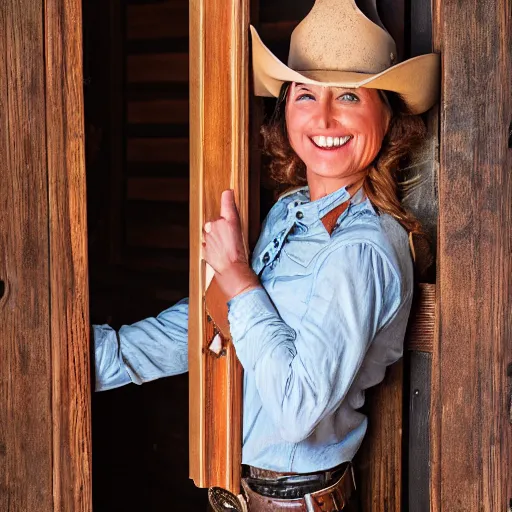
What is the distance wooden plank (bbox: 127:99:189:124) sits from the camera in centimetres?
375

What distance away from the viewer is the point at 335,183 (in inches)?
93.6

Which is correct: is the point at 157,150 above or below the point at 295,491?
above

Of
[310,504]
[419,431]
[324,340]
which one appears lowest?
[310,504]

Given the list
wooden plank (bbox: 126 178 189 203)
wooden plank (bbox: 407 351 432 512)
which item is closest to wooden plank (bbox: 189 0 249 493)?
wooden plank (bbox: 407 351 432 512)

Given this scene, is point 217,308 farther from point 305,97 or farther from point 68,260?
point 305,97

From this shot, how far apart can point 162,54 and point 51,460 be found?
6.06ft

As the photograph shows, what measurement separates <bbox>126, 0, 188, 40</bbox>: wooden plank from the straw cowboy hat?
1462 mm

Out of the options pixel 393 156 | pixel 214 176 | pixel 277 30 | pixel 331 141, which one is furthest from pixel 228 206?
pixel 277 30

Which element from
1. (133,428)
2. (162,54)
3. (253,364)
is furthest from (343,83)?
→ (133,428)

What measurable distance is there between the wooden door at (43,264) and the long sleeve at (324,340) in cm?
57

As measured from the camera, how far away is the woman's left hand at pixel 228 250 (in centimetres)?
233

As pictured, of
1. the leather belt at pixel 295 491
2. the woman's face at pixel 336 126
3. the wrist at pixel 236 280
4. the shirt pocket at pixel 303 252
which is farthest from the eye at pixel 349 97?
the leather belt at pixel 295 491

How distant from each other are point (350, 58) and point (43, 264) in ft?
3.20

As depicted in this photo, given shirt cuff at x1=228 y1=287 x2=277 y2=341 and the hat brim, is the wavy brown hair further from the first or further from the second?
shirt cuff at x1=228 y1=287 x2=277 y2=341
